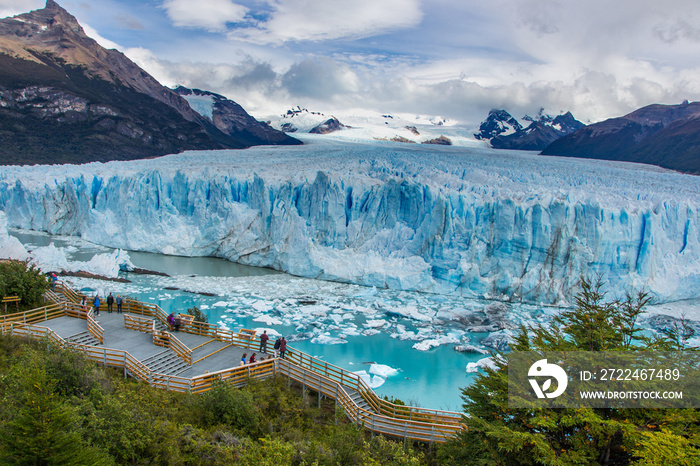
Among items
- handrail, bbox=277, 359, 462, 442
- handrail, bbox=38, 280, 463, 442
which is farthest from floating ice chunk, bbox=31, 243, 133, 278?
handrail, bbox=277, 359, 462, 442

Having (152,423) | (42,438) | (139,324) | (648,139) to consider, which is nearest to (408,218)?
(139,324)

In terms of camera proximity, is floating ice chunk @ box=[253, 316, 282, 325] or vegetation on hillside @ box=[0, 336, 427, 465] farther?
floating ice chunk @ box=[253, 316, 282, 325]

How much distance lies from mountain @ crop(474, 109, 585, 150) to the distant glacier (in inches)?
1551

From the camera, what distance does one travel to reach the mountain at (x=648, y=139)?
95.0ft

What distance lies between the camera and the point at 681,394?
3.60m

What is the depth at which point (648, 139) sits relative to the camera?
111ft

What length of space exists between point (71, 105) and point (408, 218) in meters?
38.1

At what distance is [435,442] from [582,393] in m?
2.66

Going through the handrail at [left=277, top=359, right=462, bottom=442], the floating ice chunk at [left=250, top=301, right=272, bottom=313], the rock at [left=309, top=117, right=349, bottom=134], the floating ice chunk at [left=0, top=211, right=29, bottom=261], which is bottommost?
the floating ice chunk at [left=250, top=301, right=272, bottom=313]

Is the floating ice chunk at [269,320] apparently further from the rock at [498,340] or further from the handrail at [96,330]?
the rock at [498,340]

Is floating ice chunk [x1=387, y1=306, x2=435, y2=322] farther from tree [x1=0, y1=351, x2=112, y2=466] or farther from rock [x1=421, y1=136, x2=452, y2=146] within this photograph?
rock [x1=421, y1=136, x2=452, y2=146]

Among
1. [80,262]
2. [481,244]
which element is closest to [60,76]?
[80,262]

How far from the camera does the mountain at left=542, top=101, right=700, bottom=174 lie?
95.0 feet

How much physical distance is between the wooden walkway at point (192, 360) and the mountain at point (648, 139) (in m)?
27.7
